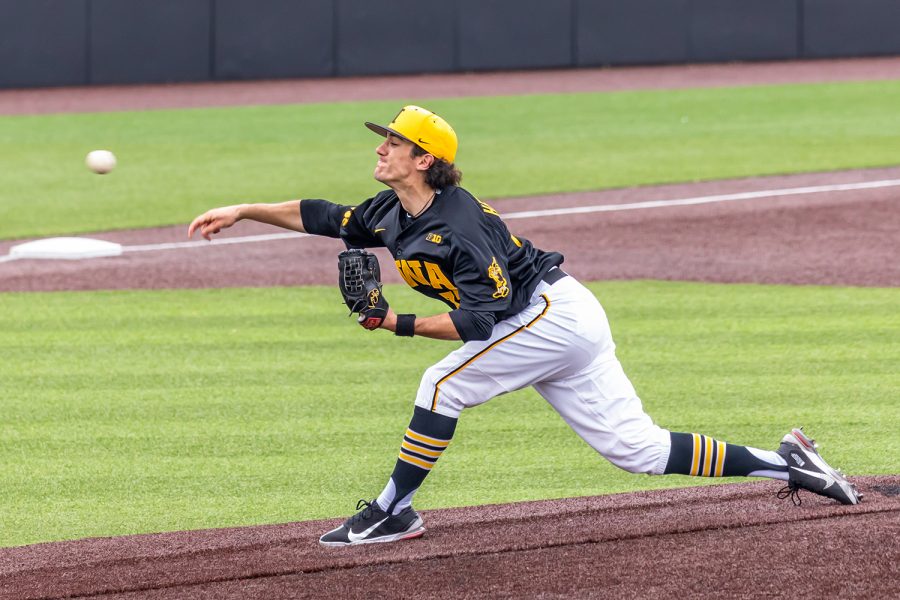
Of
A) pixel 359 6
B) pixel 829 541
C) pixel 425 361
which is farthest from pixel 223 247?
pixel 359 6

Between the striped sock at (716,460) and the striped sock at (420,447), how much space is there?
2.86ft

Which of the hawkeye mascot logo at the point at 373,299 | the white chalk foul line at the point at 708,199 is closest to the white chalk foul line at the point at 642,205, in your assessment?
the white chalk foul line at the point at 708,199

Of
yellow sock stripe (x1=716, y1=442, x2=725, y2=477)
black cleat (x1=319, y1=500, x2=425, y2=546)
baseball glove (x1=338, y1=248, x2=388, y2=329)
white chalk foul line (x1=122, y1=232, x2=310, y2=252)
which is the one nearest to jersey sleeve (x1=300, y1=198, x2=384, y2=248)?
baseball glove (x1=338, y1=248, x2=388, y2=329)

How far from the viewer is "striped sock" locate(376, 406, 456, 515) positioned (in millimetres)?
5184

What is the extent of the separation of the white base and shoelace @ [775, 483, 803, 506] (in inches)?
319

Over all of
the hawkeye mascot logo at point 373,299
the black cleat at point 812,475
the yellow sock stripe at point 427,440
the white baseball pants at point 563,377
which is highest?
the hawkeye mascot logo at point 373,299

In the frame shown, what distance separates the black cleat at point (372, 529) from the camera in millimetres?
5277

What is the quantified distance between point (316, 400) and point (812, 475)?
3.17m

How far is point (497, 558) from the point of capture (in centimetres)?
504

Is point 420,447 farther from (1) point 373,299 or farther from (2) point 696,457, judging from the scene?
(2) point 696,457

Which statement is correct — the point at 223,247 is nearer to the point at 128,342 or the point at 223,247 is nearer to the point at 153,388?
the point at 128,342

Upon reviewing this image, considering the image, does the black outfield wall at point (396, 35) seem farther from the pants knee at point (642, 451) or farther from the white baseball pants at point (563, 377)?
the pants knee at point (642, 451)

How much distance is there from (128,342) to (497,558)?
481 cm

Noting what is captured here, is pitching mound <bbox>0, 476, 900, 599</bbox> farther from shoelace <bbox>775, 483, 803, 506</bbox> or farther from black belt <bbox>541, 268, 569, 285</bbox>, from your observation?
black belt <bbox>541, 268, 569, 285</bbox>
